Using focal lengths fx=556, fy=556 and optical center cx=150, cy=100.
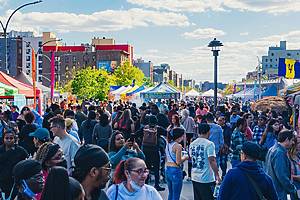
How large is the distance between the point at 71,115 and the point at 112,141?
6969mm

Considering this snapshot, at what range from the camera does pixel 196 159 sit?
8.52m

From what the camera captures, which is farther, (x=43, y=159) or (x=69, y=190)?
(x=43, y=159)

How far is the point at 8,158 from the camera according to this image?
302 inches

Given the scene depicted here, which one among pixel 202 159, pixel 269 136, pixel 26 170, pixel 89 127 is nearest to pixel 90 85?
pixel 89 127

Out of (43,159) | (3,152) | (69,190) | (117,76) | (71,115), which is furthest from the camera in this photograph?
(117,76)

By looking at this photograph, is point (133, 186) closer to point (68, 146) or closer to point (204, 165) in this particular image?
point (68, 146)

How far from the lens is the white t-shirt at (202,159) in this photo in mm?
8430

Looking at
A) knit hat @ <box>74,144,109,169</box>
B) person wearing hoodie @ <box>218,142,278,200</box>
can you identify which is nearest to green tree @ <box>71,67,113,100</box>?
person wearing hoodie @ <box>218,142,278,200</box>

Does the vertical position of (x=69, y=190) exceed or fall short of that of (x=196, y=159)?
it exceeds it

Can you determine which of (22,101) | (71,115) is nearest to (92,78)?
(22,101)

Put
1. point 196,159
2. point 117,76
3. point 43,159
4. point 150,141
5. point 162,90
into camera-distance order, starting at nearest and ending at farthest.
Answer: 1. point 43,159
2. point 196,159
3. point 150,141
4. point 162,90
5. point 117,76

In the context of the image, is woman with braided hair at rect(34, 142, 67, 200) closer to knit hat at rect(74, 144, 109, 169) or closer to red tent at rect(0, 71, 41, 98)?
knit hat at rect(74, 144, 109, 169)

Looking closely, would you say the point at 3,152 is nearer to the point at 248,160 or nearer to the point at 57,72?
the point at 248,160

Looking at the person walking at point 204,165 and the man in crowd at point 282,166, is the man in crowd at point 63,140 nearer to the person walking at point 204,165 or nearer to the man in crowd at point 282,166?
the person walking at point 204,165
